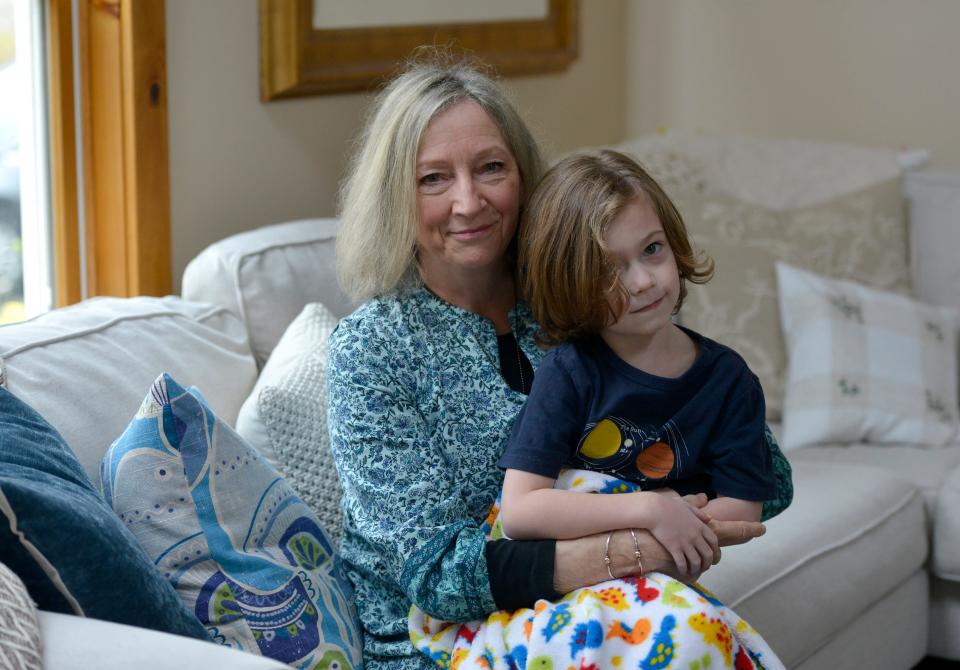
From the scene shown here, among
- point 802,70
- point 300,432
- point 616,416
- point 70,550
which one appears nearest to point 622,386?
point 616,416

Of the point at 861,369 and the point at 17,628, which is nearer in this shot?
the point at 17,628

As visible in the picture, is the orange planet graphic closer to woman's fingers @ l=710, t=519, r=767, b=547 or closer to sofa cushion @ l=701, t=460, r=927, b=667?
woman's fingers @ l=710, t=519, r=767, b=547

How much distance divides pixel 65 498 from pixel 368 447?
0.41m

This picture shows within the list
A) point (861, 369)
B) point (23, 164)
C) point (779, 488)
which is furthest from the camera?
point (861, 369)

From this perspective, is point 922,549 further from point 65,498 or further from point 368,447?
point 65,498

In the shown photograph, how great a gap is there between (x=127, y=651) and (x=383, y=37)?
6.44ft

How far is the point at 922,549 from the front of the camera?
2283mm

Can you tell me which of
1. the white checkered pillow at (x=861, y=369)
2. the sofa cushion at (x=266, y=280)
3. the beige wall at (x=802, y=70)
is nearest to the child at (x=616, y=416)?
the sofa cushion at (x=266, y=280)

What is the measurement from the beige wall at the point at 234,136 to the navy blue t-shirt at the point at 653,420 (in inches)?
32.1

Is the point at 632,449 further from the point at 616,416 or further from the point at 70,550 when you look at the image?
the point at 70,550

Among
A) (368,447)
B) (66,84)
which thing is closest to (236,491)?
(368,447)

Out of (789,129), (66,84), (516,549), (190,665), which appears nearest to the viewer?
(190,665)

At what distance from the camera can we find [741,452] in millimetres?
1478

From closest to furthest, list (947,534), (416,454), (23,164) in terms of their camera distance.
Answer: (416,454)
(23,164)
(947,534)
